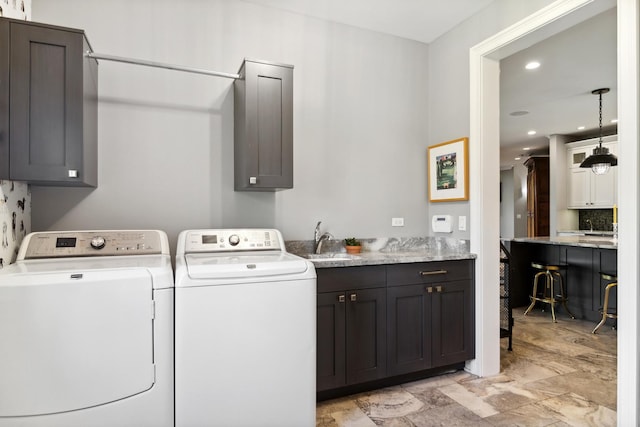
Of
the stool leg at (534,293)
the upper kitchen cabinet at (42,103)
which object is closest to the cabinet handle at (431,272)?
the upper kitchen cabinet at (42,103)

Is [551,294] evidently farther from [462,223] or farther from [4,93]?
[4,93]

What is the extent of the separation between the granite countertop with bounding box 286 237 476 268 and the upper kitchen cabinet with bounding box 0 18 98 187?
144 cm

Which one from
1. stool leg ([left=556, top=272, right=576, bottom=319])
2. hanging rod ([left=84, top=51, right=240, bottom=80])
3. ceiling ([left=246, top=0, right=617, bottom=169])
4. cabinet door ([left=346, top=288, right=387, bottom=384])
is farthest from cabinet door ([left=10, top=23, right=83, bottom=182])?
stool leg ([left=556, top=272, right=576, bottom=319])

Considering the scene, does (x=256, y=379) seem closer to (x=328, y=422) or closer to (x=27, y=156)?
(x=328, y=422)

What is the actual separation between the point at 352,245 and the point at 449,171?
99 cm

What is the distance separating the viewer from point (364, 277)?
242 centimetres

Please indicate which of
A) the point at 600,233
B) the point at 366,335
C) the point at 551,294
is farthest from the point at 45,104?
the point at 600,233

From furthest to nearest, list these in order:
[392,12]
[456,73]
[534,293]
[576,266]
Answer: [534,293] → [576,266] → [456,73] → [392,12]

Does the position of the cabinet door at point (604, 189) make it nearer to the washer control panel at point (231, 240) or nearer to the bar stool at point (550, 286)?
the bar stool at point (550, 286)

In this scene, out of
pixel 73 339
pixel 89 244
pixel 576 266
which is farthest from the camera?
pixel 576 266

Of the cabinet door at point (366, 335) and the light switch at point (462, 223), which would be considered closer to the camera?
the cabinet door at point (366, 335)

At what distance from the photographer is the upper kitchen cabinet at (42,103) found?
5.76 ft

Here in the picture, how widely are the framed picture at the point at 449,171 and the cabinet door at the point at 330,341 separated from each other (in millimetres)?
1299

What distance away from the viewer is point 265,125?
236cm
